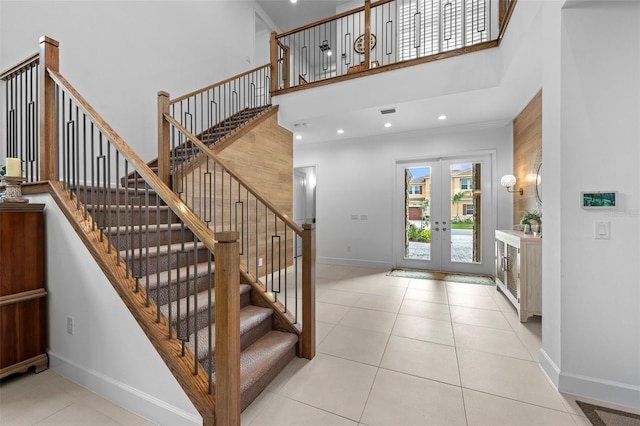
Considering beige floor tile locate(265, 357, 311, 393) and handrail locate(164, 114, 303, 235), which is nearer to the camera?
beige floor tile locate(265, 357, 311, 393)

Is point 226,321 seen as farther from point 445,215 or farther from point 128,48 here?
point 445,215

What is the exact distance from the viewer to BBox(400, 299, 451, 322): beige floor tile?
10.3ft

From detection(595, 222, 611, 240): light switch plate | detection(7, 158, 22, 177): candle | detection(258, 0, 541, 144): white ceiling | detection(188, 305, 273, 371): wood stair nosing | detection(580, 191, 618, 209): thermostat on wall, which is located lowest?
detection(188, 305, 273, 371): wood stair nosing

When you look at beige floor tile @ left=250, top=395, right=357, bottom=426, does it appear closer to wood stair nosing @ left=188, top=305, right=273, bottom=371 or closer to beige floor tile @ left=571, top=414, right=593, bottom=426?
wood stair nosing @ left=188, top=305, right=273, bottom=371

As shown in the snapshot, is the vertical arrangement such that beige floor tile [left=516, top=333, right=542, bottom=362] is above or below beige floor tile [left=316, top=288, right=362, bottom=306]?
below

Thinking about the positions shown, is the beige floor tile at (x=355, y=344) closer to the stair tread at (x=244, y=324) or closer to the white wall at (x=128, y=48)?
the stair tread at (x=244, y=324)

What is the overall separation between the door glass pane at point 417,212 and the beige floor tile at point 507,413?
3843mm

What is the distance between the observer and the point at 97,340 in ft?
5.83

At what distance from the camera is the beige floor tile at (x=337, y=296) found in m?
3.64

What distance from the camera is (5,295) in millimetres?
1906

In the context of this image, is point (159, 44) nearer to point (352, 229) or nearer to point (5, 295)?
point (5, 295)

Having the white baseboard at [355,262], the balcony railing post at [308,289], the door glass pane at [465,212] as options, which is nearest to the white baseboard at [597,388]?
the balcony railing post at [308,289]

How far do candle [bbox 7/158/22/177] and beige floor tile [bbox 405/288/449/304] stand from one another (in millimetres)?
4171

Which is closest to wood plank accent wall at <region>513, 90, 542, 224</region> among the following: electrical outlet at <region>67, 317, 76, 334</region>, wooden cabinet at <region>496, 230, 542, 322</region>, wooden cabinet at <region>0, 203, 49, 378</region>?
wooden cabinet at <region>496, 230, 542, 322</region>
